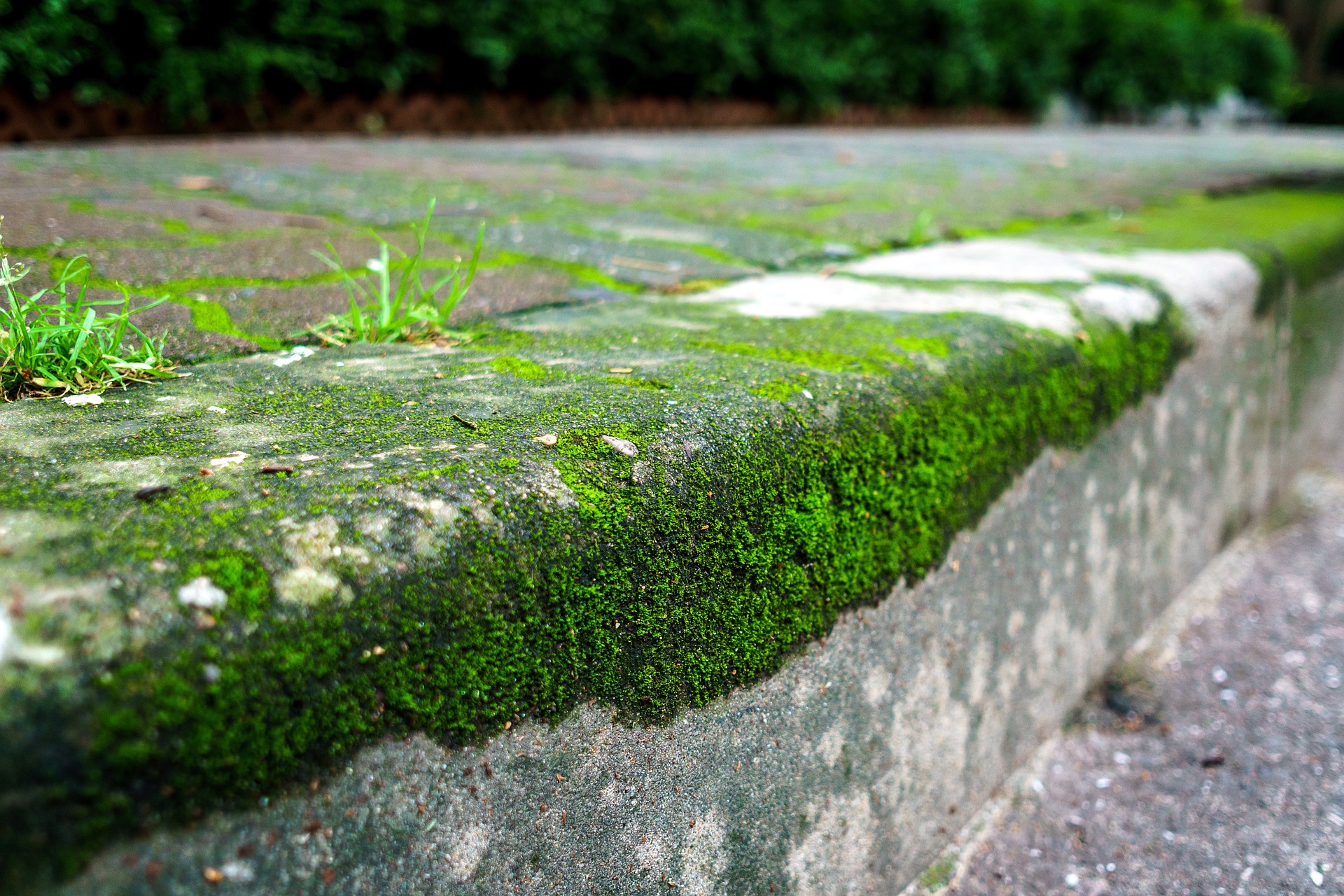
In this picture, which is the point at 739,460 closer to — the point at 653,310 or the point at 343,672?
the point at 343,672

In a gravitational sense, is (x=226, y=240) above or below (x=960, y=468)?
above

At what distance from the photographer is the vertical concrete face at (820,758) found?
0.69m

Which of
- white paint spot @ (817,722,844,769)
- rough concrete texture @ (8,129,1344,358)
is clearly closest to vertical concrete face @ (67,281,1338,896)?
white paint spot @ (817,722,844,769)

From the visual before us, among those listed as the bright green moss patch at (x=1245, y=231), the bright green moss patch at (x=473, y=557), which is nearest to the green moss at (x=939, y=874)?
the bright green moss patch at (x=473, y=557)

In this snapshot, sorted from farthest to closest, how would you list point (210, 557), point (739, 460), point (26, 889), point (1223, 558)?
point (1223, 558), point (739, 460), point (210, 557), point (26, 889)

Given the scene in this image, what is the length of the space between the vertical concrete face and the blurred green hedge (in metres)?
4.66

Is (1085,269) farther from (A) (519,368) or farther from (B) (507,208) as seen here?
(B) (507,208)

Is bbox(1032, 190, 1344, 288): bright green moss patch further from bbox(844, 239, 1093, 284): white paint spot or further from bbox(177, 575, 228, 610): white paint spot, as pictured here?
bbox(177, 575, 228, 610): white paint spot

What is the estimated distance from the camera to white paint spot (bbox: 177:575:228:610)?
0.62 m

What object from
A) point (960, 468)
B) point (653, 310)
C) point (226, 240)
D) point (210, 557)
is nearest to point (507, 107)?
point (226, 240)

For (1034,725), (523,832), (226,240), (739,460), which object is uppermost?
(226,240)

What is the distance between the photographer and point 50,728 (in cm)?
55

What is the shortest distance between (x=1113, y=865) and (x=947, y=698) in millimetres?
415

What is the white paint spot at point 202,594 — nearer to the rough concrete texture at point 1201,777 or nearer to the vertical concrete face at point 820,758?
the vertical concrete face at point 820,758
